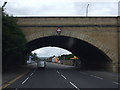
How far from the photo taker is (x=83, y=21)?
35.6 m

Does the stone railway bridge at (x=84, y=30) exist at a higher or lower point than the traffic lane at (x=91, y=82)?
higher

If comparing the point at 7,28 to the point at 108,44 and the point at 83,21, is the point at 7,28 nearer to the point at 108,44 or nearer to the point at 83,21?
the point at 83,21

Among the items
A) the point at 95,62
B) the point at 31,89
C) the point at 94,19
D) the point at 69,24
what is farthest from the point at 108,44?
the point at 31,89

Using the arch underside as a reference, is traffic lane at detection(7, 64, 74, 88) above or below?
below

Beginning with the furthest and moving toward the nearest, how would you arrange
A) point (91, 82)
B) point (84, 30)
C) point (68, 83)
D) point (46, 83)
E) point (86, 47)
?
point (86, 47) → point (84, 30) → point (91, 82) → point (46, 83) → point (68, 83)

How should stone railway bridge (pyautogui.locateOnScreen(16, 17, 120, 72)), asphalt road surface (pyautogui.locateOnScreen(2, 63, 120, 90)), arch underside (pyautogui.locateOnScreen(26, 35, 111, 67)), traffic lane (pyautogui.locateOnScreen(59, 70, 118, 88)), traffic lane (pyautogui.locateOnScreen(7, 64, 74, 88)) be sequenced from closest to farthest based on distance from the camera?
asphalt road surface (pyautogui.locateOnScreen(2, 63, 120, 90)), traffic lane (pyautogui.locateOnScreen(7, 64, 74, 88)), traffic lane (pyautogui.locateOnScreen(59, 70, 118, 88)), stone railway bridge (pyautogui.locateOnScreen(16, 17, 120, 72)), arch underside (pyautogui.locateOnScreen(26, 35, 111, 67))

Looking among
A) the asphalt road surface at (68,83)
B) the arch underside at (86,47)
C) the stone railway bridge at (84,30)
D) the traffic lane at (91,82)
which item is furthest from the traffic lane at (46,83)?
the arch underside at (86,47)

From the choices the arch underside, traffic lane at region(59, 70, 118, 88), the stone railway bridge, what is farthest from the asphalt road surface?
the arch underside

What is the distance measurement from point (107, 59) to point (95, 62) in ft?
26.2

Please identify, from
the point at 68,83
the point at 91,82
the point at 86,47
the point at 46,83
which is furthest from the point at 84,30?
the point at 46,83

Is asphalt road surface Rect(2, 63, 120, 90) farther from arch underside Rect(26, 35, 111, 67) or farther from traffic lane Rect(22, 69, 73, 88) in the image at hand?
arch underside Rect(26, 35, 111, 67)

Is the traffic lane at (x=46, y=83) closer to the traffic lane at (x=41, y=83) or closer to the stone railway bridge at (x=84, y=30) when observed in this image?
the traffic lane at (x=41, y=83)

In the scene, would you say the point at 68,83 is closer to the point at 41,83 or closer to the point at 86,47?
the point at 41,83

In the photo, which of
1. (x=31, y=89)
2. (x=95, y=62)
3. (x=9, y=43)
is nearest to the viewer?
(x=31, y=89)
